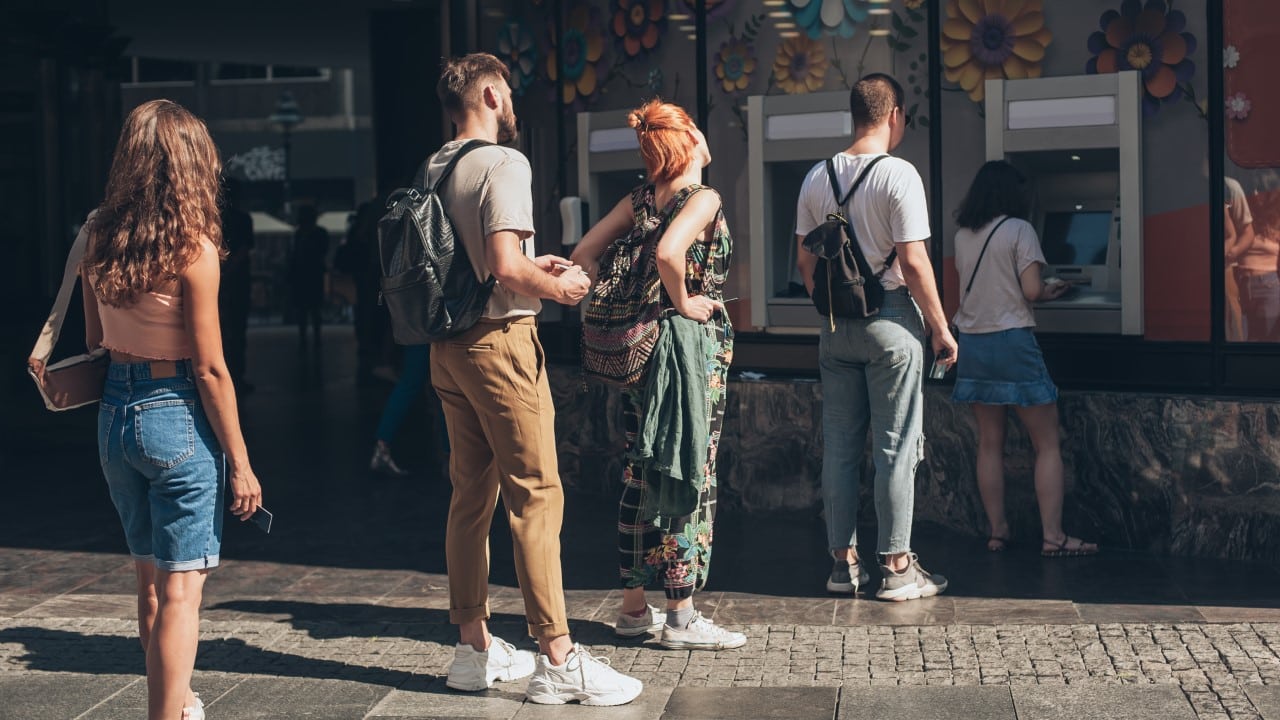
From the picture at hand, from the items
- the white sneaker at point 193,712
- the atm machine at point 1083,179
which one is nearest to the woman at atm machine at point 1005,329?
the atm machine at point 1083,179

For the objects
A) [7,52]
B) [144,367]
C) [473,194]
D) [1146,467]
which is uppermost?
[7,52]

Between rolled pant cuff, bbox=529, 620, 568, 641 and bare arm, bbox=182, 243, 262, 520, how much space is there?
1008 mm

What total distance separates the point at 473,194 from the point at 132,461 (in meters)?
1.20

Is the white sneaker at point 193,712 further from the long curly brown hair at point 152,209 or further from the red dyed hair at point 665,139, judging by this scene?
the red dyed hair at point 665,139

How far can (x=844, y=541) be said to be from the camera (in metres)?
5.73

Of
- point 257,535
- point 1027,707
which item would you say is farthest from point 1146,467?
point 257,535

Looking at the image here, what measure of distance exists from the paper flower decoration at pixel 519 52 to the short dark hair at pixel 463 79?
363cm

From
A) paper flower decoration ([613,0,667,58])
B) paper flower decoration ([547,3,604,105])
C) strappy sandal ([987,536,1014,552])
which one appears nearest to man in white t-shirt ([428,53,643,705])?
strappy sandal ([987,536,1014,552])

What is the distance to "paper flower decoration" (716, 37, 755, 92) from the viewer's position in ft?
24.5

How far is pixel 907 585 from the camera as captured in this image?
5.58 m

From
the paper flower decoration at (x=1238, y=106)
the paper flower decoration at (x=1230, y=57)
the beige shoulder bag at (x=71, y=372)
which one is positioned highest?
the paper flower decoration at (x=1230, y=57)

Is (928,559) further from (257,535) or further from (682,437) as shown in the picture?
(257,535)

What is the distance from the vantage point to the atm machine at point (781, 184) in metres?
7.17

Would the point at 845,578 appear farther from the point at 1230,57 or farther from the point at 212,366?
the point at 212,366
